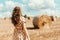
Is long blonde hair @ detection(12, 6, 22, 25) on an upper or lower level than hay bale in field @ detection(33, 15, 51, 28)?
upper

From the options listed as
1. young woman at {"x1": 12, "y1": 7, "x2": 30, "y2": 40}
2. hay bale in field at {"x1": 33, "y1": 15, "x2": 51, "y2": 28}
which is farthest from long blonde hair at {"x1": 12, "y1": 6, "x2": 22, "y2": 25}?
hay bale in field at {"x1": 33, "y1": 15, "x2": 51, "y2": 28}

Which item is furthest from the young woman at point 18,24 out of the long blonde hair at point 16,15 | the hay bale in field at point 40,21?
the hay bale in field at point 40,21

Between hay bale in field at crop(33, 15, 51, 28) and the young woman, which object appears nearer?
the young woman

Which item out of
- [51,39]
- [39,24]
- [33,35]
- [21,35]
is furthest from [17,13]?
[39,24]

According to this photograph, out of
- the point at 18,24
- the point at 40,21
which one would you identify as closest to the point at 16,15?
the point at 18,24

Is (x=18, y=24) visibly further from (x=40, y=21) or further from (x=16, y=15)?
(x=40, y=21)

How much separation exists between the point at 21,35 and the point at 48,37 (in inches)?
263

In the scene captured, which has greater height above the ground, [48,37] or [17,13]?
[17,13]

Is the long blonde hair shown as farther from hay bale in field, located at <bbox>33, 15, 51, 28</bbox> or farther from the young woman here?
hay bale in field, located at <bbox>33, 15, 51, 28</bbox>

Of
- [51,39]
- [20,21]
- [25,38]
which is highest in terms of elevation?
[20,21]

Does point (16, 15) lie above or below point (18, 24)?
above

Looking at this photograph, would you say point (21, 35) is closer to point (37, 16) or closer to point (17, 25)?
point (17, 25)

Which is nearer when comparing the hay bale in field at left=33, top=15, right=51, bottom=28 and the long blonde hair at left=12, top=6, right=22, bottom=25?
the long blonde hair at left=12, top=6, right=22, bottom=25

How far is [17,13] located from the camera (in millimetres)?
5219
